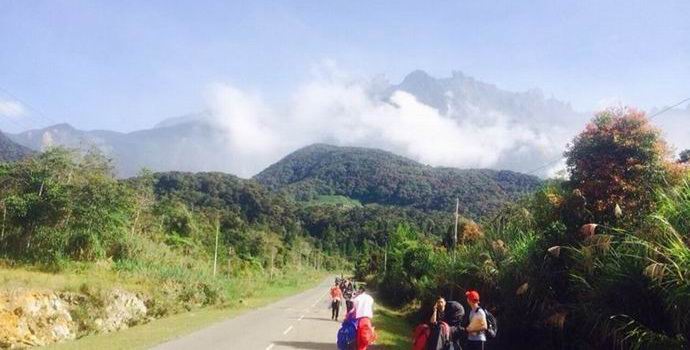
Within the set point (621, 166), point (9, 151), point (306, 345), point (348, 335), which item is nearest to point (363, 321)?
point (348, 335)

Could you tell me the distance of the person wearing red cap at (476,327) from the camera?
35.1ft

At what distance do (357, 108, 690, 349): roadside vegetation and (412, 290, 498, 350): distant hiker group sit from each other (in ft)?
6.13

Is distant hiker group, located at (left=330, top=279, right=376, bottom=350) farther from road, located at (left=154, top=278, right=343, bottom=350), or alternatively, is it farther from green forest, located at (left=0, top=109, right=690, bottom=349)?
green forest, located at (left=0, top=109, right=690, bottom=349)

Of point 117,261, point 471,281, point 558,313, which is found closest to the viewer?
point 558,313

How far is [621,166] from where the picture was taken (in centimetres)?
1365

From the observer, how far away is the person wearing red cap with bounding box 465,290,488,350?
1070 centimetres

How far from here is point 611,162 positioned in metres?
13.8

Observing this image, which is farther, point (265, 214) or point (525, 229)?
point (265, 214)

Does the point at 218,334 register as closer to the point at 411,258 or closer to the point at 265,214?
the point at 411,258

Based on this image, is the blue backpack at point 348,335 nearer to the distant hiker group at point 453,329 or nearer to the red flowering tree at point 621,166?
the distant hiker group at point 453,329

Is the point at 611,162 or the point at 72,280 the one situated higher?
the point at 611,162

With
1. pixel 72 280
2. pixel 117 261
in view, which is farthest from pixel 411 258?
pixel 72 280

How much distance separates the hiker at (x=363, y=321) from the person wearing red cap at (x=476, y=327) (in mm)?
2320

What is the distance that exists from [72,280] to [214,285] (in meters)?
12.8
